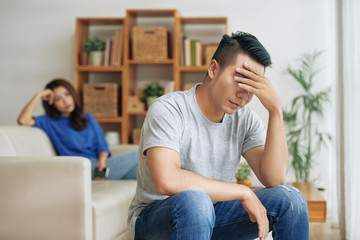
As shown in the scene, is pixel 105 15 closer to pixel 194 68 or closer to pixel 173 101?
pixel 194 68

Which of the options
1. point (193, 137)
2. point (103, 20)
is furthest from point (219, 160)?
point (103, 20)

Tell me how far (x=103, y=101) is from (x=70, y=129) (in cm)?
103

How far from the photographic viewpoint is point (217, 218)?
1.52m

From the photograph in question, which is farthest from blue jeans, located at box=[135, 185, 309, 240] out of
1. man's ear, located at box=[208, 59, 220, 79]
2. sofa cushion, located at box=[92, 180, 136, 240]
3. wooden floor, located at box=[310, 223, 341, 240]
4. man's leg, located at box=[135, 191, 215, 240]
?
wooden floor, located at box=[310, 223, 341, 240]

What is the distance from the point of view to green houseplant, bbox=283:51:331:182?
3.99m

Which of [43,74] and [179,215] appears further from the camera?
[43,74]

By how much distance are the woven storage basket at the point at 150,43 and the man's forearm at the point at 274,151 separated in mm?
2744

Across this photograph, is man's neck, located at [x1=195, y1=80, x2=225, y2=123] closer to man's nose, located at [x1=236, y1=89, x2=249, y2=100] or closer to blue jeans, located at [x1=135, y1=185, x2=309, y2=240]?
man's nose, located at [x1=236, y1=89, x2=249, y2=100]

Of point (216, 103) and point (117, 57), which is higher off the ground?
point (117, 57)

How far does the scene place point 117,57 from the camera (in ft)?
14.1

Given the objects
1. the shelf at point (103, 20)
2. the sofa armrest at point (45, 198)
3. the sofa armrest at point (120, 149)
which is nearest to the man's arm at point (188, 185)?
the sofa armrest at point (45, 198)

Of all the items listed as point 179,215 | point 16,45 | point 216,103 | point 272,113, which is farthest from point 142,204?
point 16,45

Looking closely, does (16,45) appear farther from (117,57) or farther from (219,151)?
(219,151)

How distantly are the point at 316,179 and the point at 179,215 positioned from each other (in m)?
3.23
